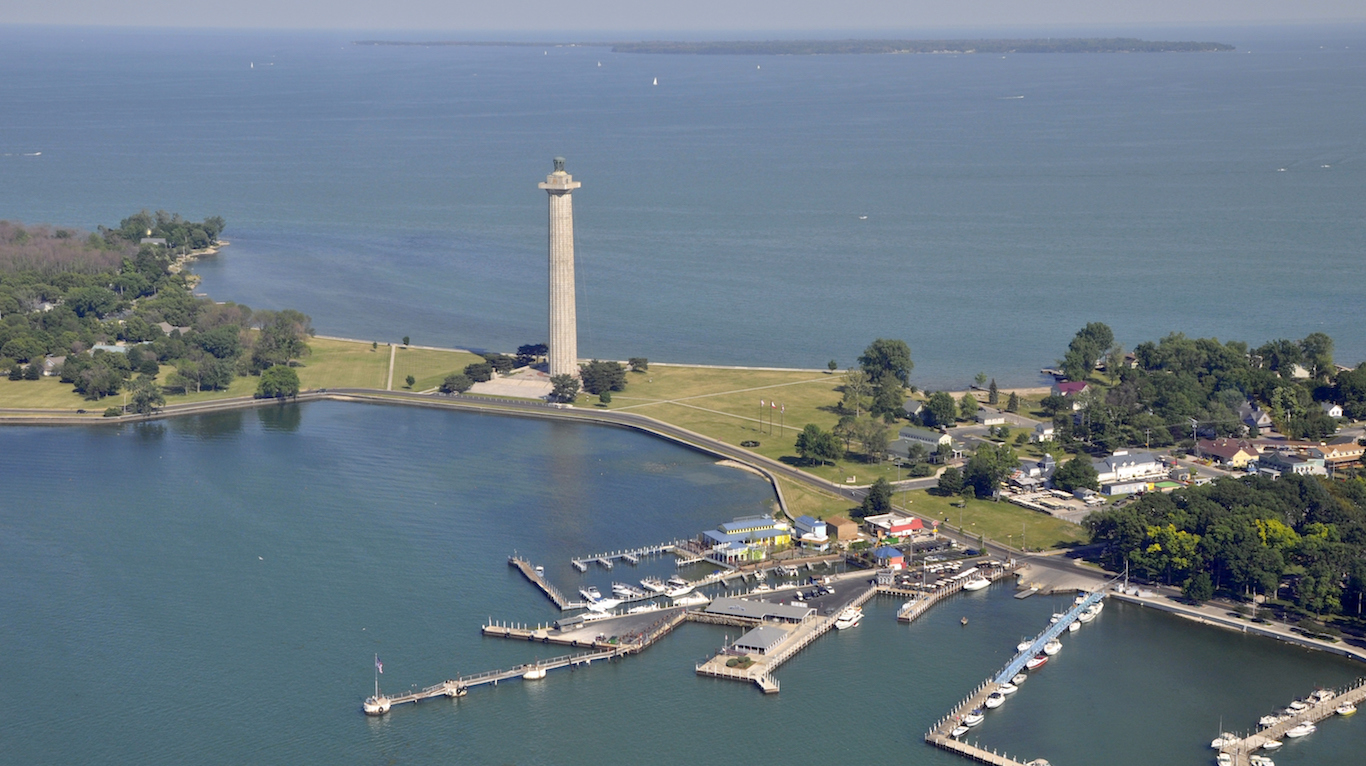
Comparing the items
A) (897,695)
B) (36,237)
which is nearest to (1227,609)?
(897,695)

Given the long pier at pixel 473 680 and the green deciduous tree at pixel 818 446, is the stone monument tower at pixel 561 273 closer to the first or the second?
the green deciduous tree at pixel 818 446

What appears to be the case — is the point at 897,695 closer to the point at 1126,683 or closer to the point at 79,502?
the point at 1126,683

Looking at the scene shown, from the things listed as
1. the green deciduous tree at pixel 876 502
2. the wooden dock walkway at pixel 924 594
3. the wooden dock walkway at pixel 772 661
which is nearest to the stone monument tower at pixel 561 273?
the green deciduous tree at pixel 876 502

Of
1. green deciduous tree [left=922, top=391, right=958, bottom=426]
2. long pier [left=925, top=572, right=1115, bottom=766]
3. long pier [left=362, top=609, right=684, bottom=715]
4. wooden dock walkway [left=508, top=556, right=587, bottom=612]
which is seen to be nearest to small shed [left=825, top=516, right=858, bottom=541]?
long pier [left=362, top=609, right=684, bottom=715]

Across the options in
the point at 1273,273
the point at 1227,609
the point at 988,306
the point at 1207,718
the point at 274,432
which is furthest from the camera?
the point at 1273,273

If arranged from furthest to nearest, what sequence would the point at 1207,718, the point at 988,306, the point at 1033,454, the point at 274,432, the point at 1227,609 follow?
the point at 988,306 < the point at 274,432 < the point at 1033,454 < the point at 1227,609 < the point at 1207,718

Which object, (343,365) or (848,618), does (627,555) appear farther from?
(343,365)

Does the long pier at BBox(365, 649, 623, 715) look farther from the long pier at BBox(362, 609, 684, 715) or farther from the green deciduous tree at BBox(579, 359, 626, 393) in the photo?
the green deciduous tree at BBox(579, 359, 626, 393)

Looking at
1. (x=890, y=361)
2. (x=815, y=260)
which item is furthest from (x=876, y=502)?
(x=815, y=260)
